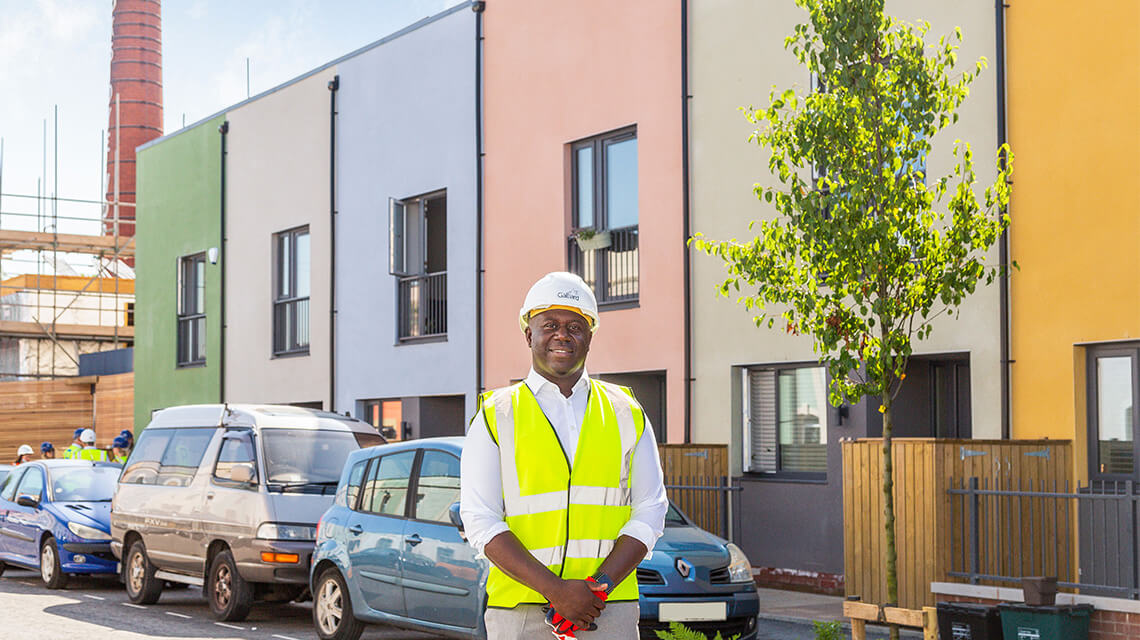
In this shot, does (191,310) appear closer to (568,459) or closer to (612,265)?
(612,265)

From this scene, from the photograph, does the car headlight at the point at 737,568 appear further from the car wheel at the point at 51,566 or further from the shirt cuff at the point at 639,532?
the car wheel at the point at 51,566

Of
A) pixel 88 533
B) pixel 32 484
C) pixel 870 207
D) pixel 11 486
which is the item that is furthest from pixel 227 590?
pixel 870 207

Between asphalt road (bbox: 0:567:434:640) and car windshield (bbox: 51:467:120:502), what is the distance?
1068mm

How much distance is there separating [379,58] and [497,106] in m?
3.38

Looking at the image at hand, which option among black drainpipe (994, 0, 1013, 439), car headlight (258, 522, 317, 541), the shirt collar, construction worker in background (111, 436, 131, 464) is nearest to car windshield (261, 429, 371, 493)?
car headlight (258, 522, 317, 541)

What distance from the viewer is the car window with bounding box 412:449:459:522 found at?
1033 centimetres

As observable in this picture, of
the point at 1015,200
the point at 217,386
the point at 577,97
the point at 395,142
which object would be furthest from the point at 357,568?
the point at 217,386

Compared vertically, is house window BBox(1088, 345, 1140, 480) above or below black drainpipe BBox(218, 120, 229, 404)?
below

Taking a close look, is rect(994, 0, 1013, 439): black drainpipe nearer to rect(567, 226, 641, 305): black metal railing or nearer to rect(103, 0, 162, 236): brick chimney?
rect(567, 226, 641, 305): black metal railing

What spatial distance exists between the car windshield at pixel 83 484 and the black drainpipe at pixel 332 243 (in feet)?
16.5

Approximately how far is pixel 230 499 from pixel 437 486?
3.61 m

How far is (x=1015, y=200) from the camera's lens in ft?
40.9

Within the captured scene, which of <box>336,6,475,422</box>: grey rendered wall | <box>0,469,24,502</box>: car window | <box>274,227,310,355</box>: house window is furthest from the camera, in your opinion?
<box>274,227,310,355</box>: house window

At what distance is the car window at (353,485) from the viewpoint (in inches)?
449
